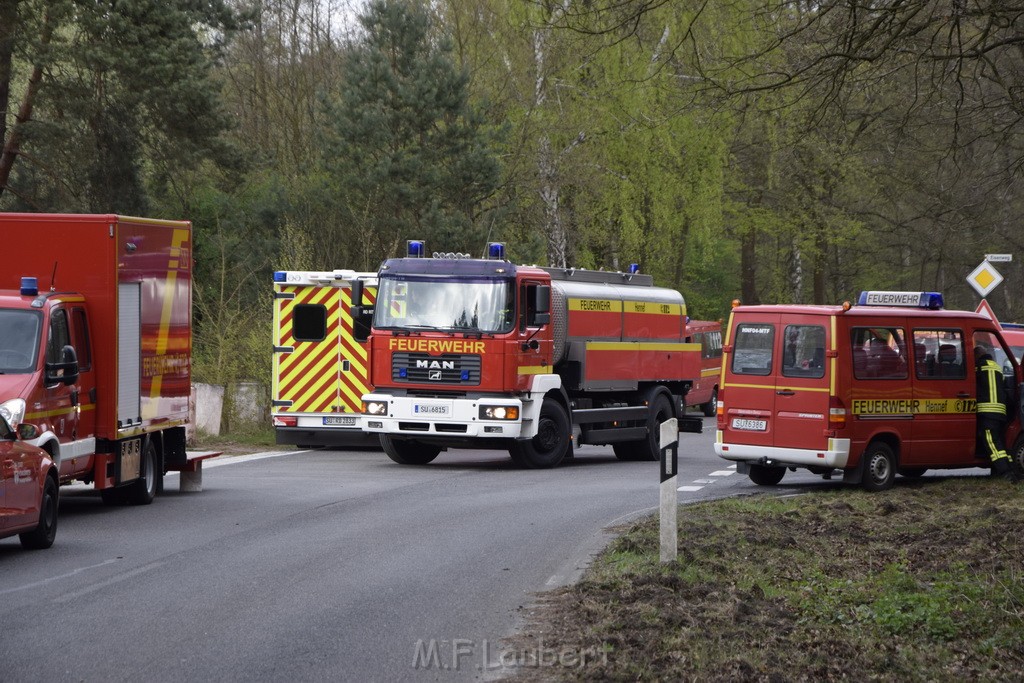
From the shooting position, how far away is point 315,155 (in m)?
43.4

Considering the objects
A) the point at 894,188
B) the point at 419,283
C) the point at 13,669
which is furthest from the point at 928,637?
the point at 894,188

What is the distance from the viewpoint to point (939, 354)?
18.7 m

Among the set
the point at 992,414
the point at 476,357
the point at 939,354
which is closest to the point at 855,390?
the point at 939,354

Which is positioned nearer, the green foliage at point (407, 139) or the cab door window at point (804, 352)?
the cab door window at point (804, 352)

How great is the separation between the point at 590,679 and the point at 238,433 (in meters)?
19.8

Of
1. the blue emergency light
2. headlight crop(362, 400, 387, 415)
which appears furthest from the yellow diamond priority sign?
headlight crop(362, 400, 387, 415)

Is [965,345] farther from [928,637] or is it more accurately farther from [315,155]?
[315,155]

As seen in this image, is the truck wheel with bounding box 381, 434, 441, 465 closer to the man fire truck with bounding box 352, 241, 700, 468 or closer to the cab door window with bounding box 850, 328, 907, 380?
the man fire truck with bounding box 352, 241, 700, 468

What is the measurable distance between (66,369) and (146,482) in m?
2.66

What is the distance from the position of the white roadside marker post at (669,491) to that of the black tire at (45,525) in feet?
16.7

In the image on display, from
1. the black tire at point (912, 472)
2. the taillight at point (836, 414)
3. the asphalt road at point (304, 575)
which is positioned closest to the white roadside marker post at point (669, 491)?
the asphalt road at point (304, 575)

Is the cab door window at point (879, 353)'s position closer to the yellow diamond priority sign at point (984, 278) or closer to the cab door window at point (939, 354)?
the cab door window at point (939, 354)

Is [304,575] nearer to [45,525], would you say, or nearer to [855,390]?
[45,525]

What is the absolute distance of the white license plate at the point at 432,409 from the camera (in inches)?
804
